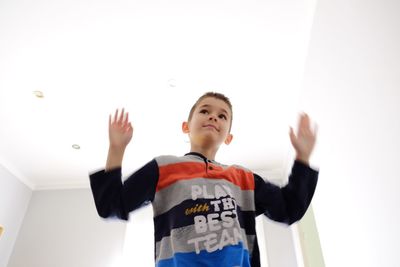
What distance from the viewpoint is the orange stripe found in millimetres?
681

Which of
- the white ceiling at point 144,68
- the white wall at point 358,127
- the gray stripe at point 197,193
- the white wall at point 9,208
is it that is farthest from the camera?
the white wall at point 9,208

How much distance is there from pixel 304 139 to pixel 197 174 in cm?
32

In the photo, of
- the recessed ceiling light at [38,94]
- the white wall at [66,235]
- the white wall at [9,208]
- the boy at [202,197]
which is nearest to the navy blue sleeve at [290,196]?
the boy at [202,197]

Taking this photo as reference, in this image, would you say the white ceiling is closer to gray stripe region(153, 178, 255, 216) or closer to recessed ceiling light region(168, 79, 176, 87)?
recessed ceiling light region(168, 79, 176, 87)

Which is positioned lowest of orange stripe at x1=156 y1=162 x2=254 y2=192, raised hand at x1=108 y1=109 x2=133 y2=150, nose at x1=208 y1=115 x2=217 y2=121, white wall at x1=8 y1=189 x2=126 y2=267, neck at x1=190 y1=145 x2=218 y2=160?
orange stripe at x1=156 y1=162 x2=254 y2=192

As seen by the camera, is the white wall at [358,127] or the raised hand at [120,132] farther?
the white wall at [358,127]

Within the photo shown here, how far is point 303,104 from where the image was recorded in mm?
2068

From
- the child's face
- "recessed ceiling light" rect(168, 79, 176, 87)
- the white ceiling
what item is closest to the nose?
the child's face

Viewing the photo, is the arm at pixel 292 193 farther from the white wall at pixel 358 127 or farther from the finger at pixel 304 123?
the white wall at pixel 358 127

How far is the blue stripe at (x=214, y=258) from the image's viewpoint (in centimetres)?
54

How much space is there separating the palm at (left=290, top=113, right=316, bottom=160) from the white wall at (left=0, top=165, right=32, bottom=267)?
3.10m

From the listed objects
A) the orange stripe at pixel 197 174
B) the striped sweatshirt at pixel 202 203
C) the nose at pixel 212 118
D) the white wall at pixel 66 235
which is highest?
the white wall at pixel 66 235

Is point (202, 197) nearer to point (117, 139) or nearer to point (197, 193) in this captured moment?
point (197, 193)

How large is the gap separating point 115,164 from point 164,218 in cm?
16
